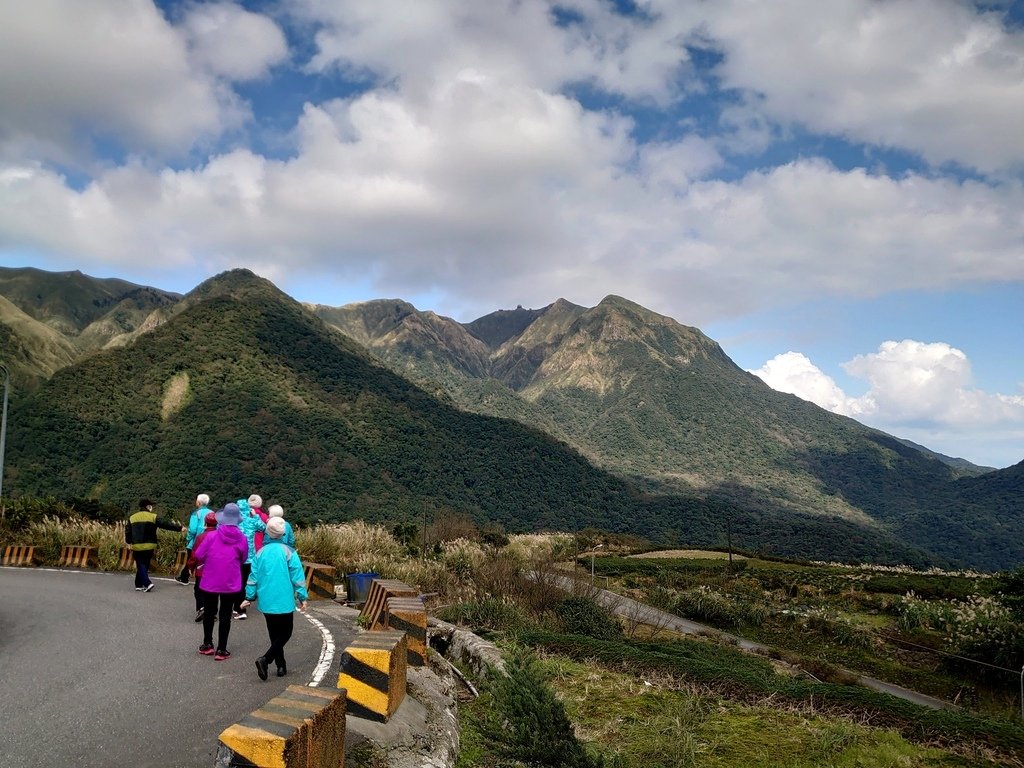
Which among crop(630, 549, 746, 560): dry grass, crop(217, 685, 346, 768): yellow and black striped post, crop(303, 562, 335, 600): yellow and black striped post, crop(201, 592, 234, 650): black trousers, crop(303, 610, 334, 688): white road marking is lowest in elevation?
crop(630, 549, 746, 560): dry grass

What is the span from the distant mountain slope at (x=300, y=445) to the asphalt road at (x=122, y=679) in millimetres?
67940

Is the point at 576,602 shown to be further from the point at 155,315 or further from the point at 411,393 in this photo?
the point at 155,315

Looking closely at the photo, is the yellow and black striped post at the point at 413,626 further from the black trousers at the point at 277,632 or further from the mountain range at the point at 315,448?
the mountain range at the point at 315,448

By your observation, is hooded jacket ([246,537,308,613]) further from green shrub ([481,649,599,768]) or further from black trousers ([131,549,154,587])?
black trousers ([131,549,154,587])

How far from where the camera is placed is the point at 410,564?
16188mm

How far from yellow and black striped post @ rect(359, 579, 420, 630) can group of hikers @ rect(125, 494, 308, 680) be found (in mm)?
1410

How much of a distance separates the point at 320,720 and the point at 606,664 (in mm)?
6671

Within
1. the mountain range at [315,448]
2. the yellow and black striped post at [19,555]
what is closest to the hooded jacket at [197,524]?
the yellow and black striped post at [19,555]

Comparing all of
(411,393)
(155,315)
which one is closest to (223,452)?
(411,393)

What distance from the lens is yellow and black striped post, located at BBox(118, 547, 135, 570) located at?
642 inches

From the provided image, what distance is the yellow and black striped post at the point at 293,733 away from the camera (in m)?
3.65

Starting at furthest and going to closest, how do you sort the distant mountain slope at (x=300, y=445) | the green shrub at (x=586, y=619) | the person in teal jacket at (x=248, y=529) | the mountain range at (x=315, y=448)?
1. the mountain range at (x=315, y=448)
2. the distant mountain slope at (x=300, y=445)
3. the green shrub at (x=586, y=619)
4. the person in teal jacket at (x=248, y=529)

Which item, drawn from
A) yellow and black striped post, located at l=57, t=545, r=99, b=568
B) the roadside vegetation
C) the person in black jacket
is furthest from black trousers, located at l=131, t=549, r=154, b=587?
yellow and black striped post, located at l=57, t=545, r=99, b=568

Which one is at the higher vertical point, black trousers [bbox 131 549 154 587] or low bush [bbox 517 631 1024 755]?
low bush [bbox 517 631 1024 755]
